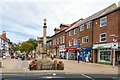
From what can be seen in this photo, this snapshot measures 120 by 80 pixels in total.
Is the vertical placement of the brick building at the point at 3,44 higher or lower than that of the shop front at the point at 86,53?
higher

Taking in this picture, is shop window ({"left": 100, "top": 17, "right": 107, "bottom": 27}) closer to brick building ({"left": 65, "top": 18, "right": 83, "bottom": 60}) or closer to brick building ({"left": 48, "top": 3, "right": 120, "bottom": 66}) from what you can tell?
brick building ({"left": 48, "top": 3, "right": 120, "bottom": 66})

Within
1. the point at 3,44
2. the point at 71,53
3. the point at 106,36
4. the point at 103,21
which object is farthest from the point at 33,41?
the point at 106,36

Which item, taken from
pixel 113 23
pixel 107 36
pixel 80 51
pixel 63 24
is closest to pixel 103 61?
pixel 107 36

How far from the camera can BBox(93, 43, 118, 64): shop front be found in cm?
3753

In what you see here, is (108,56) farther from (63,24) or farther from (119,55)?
(63,24)

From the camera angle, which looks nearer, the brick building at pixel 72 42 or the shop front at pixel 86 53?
the shop front at pixel 86 53

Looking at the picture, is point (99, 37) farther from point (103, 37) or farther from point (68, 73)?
point (68, 73)

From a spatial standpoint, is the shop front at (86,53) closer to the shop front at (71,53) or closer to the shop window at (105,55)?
the shop front at (71,53)

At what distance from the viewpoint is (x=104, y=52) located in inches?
1594

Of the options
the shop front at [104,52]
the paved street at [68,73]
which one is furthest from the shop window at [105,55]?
the paved street at [68,73]

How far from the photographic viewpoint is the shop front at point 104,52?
37.5 metres

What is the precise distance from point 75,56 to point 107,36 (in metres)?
21.0

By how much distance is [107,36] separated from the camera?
38.9 meters

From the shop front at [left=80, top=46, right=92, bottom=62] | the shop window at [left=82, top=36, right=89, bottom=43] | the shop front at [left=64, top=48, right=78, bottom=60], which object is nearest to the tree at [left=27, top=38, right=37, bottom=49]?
the shop front at [left=64, top=48, right=78, bottom=60]
